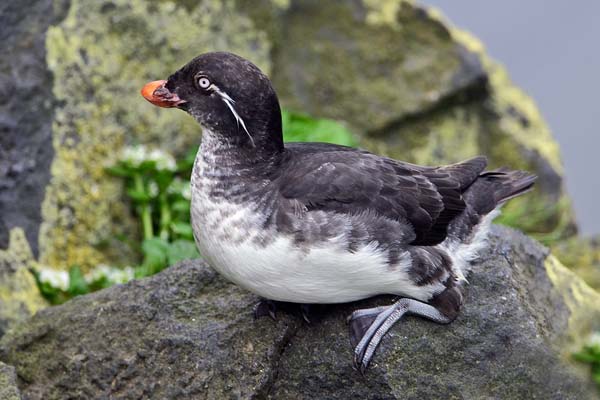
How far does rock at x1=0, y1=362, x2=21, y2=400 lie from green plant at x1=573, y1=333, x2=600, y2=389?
2988 millimetres

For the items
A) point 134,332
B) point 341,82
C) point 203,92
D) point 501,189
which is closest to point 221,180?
point 203,92

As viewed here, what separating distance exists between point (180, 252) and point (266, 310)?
168 centimetres

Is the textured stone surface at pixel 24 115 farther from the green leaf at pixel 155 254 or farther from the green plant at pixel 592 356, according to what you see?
the green plant at pixel 592 356

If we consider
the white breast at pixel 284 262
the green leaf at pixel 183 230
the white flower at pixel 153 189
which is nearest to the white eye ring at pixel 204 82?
the white breast at pixel 284 262

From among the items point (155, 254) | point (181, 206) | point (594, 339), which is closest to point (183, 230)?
point (181, 206)

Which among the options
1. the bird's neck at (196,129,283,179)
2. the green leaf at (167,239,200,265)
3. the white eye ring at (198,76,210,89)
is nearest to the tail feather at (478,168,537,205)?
the bird's neck at (196,129,283,179)

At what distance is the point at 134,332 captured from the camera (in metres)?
5.30

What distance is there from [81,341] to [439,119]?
475 centimetres

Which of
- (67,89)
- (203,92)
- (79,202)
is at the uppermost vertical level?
(203,92)

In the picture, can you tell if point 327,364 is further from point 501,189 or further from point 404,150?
point 404,150

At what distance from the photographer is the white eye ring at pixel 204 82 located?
4801 mm

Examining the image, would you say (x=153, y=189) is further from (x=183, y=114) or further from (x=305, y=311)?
(x=305, y=311)

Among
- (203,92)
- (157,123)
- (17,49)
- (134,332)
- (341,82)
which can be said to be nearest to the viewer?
(203,92)

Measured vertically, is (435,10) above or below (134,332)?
above
